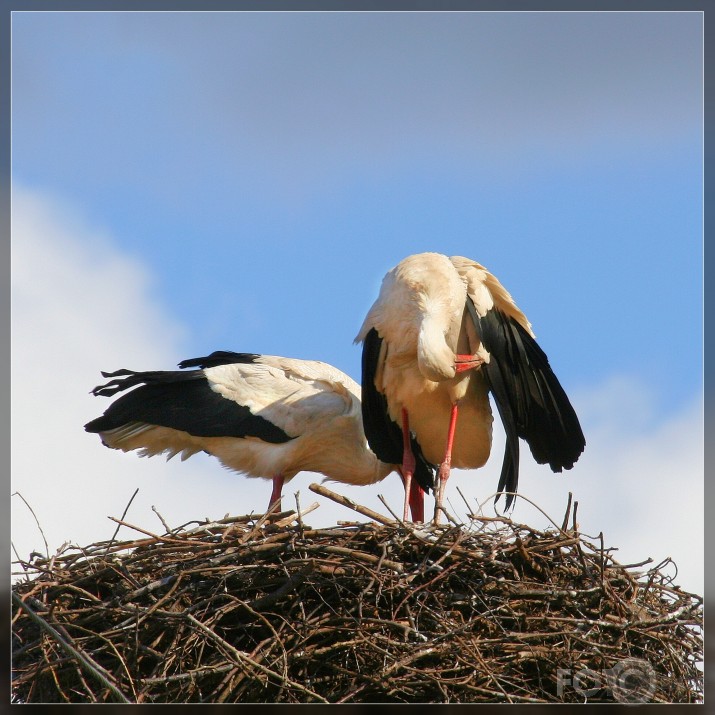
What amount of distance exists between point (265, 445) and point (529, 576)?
2.56 meters

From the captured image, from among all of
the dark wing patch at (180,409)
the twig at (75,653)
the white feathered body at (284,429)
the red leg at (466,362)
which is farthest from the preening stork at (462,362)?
the twig at (75,653)

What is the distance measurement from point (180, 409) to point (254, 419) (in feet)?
1.61

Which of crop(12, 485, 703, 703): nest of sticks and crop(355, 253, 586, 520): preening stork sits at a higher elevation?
crop(355, 253, 586, 520): preening stork

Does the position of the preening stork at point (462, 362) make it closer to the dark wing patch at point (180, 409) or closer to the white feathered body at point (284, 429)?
the white feathered body at point (284, 429)

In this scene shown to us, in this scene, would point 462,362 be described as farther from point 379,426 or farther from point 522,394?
point 379,426

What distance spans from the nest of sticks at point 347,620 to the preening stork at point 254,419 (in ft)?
6.45

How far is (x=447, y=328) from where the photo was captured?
24.1ft

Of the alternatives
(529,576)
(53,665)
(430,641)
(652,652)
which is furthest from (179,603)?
(652,652)

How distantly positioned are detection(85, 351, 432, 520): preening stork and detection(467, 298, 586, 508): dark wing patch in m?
0.93

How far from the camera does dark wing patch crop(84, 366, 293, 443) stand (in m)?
8.20

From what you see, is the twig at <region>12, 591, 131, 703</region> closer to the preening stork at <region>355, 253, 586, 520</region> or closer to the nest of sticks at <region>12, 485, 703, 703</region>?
the nest of sticks at <region>12, 485, 703, 703</region>

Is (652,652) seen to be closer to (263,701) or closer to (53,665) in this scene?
(263,701)

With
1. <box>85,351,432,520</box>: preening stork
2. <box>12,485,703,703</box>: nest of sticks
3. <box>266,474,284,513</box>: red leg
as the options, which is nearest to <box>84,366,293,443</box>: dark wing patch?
<box>85,351,432,520</box>: preening stork

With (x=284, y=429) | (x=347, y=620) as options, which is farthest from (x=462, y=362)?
(x=347, y=620)
